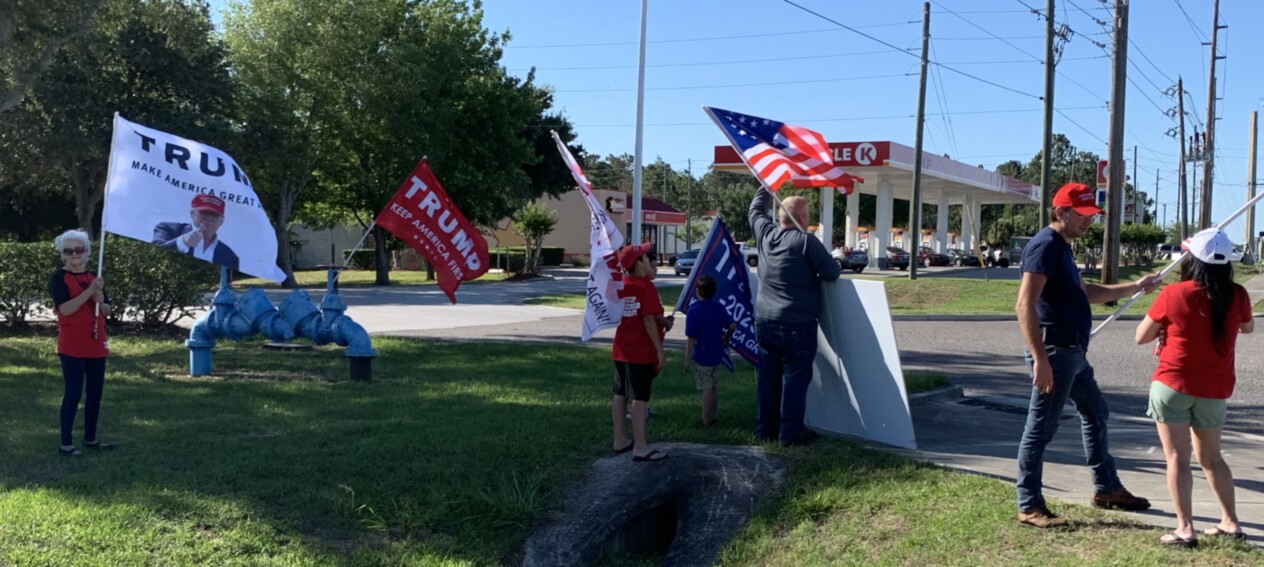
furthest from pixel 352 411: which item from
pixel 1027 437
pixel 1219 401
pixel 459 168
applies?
pixel 459 168

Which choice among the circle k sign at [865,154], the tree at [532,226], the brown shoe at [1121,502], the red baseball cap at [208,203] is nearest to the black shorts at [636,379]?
the brown shoe at [1121,502]

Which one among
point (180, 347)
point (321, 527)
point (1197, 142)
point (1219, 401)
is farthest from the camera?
point (1197, 142)

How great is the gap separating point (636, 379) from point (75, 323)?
3900 millimetres

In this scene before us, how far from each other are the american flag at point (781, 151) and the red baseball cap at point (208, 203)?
4.26 meters

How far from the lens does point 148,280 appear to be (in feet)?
49.6

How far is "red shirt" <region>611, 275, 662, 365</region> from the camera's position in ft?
21.7

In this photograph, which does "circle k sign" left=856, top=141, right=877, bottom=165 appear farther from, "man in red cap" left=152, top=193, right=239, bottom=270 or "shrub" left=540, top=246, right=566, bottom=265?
"man in red cap" left=152, top=193, right=239, bottom=270

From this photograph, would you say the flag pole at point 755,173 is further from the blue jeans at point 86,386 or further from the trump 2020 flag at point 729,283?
the blue jeans at point 86,386

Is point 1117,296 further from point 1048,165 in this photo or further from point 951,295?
point 951,295

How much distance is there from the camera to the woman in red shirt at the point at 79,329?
714 cm

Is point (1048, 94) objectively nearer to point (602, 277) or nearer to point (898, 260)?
point (602, 277)

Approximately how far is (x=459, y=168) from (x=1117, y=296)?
31.5m

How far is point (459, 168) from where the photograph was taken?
3541 centimetres

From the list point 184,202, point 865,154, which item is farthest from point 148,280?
point 865,154
